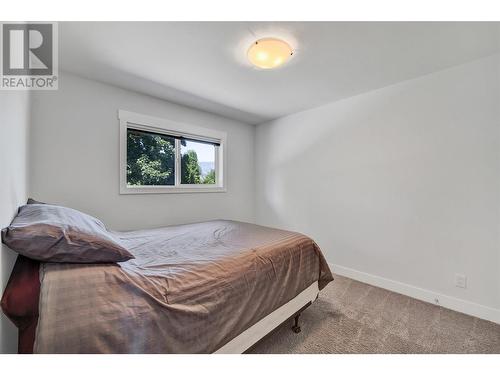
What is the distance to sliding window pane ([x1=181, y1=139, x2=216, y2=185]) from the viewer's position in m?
3.10

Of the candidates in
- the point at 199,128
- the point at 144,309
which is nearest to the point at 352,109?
the point at 199,128

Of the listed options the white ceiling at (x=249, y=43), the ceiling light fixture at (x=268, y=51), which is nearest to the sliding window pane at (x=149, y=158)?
the white ceiling at (x=249, y=43)

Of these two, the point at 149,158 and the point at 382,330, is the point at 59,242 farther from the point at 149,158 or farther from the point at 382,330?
the point at 382,330

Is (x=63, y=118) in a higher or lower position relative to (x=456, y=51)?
lower

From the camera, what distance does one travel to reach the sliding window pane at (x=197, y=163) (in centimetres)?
310

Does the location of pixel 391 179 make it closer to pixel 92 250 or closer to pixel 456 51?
pixel 456 51

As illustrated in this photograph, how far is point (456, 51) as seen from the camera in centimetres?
176

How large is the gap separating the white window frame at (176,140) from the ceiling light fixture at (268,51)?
151 cm

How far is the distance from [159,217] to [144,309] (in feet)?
6.59

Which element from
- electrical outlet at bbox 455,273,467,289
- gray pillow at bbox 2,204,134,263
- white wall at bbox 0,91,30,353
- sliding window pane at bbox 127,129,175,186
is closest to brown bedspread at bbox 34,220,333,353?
gray pillow at bbox 2,204,134,263

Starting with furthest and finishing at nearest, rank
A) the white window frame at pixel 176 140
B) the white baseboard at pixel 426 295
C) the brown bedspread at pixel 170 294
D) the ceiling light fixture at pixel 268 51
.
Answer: the white window frame at pixel 176 140 < the white baseboard at pixel 426 295 < the ceiling light fixture at pixel 268 51 < the brown bedspread at pixel 170 294

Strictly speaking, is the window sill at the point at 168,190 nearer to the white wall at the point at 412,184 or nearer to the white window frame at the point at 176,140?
the white window frame at the point at 176,140

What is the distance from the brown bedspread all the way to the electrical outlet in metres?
1.41

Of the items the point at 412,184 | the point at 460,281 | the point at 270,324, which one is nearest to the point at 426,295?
the point at 460,281
